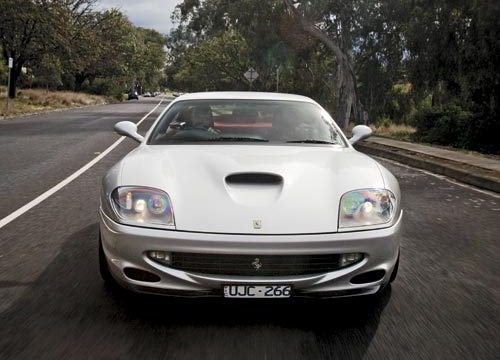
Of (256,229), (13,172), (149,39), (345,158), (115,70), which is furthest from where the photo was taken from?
(149,39)

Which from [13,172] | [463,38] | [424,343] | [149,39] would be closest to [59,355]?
[424,343]

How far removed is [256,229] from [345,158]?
1181 millimetres

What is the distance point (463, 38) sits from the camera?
18.6m

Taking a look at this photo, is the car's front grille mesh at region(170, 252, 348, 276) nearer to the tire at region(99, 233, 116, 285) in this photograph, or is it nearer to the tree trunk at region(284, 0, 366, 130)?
the tire at region(99, 233, 116, 285)

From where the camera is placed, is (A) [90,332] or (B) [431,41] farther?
(B) [431,41]

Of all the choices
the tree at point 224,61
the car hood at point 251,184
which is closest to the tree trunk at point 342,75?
the car hood at point 251,184

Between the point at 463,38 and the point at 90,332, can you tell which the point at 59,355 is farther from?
the point at 463,38

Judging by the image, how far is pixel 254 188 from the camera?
351 centimetres

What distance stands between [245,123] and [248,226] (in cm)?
205

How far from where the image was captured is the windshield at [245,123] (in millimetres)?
4719

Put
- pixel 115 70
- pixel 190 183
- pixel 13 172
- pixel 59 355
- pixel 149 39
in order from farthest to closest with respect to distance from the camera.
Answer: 1. pixel 149 39
2. pixel 115 70
3. pixel 13 172
4. pixel 190 183
5. pixel 59 355

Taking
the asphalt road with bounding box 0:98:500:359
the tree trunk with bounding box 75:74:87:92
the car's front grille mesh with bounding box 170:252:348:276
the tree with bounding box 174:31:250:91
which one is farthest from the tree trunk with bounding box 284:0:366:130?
the tree trunk with bounding box 75:74:87:92

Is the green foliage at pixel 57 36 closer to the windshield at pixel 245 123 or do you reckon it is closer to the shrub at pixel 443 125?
the shrub at pixel 443 125

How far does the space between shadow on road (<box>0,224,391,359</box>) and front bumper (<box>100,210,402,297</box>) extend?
122 mm
